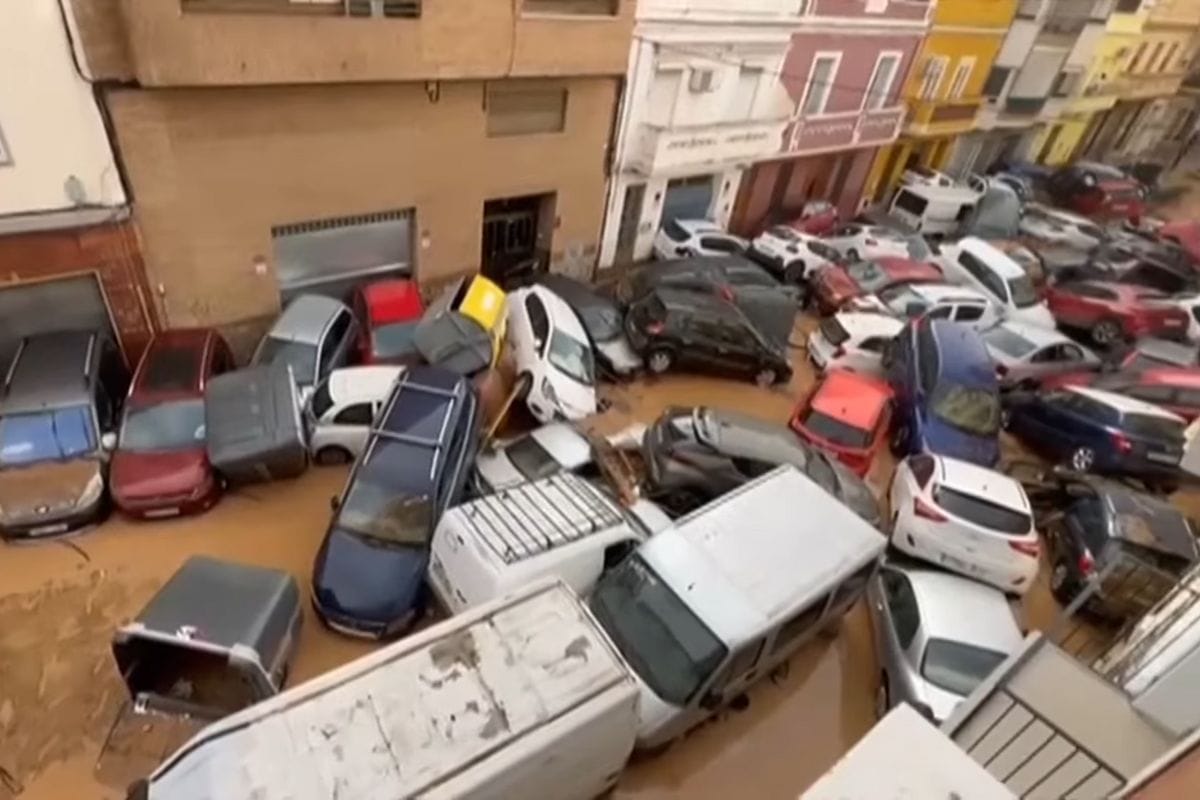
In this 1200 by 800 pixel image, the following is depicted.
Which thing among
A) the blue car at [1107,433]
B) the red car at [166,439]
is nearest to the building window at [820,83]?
the blue car at [1107,433]

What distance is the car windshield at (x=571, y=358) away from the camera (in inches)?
389

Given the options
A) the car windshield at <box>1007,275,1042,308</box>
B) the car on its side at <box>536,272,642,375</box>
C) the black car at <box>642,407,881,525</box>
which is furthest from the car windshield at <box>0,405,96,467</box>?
the car windshield at <box>1007,275,1042,308</box>

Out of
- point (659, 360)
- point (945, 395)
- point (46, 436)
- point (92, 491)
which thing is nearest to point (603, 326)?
point (659, 360)

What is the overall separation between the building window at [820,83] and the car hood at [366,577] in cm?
1320

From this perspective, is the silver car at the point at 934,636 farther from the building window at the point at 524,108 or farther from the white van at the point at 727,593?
the building window at the point at 524,108

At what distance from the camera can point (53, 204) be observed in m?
7.97

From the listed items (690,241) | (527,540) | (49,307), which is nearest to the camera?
(527,540)

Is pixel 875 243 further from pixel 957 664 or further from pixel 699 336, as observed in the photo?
pixel 957 664

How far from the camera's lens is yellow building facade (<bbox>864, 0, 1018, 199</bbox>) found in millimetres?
17203

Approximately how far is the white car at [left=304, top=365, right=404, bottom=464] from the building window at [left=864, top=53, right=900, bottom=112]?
13.7 metres

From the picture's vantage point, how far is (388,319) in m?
10.2

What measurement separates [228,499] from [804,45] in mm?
13499

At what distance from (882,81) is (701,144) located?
6.30 meters

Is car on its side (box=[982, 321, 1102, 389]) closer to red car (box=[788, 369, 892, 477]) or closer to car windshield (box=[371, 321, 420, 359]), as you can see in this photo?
red car (box=[788, 369, 892, 477])
